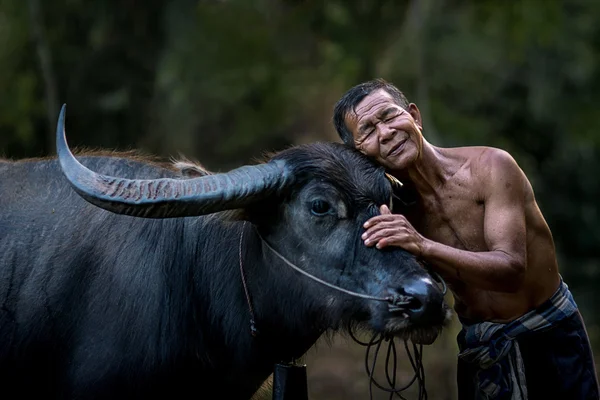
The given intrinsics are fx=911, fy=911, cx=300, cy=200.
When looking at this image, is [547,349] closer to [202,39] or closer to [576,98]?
[202,39]

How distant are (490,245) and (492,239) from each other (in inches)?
1.4

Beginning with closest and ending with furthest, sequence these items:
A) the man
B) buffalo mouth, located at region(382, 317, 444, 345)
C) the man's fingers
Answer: buffalo mouth, located at region(382, 317, 444, 345) < the man's fingers < the man

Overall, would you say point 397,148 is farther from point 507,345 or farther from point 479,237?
point 507,345

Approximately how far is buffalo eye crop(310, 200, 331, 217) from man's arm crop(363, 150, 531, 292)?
9.1 inches

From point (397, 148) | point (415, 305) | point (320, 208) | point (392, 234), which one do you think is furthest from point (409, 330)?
point (397, 148)

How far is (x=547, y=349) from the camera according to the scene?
14.0ft

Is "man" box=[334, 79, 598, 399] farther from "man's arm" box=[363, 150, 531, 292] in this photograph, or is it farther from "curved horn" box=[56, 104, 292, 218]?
"curved horn" box=[56, 104, 292, 218]

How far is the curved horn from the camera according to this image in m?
3.88

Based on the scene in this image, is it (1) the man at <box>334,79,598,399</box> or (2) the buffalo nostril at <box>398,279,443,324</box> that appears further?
(1) the man at <box>334,79,598,399</box>

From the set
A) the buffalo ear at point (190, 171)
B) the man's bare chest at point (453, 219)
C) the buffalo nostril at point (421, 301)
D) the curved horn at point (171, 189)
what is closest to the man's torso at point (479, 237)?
the man's bare chest at point (453, 219)

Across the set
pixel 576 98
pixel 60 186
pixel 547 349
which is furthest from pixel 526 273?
pixel 576 98

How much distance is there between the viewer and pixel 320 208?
13.3 feet

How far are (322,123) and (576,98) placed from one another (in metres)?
3.53

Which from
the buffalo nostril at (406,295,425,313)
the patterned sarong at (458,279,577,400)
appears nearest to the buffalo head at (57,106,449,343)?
the buffalo nostril at (406,295,425,313)
